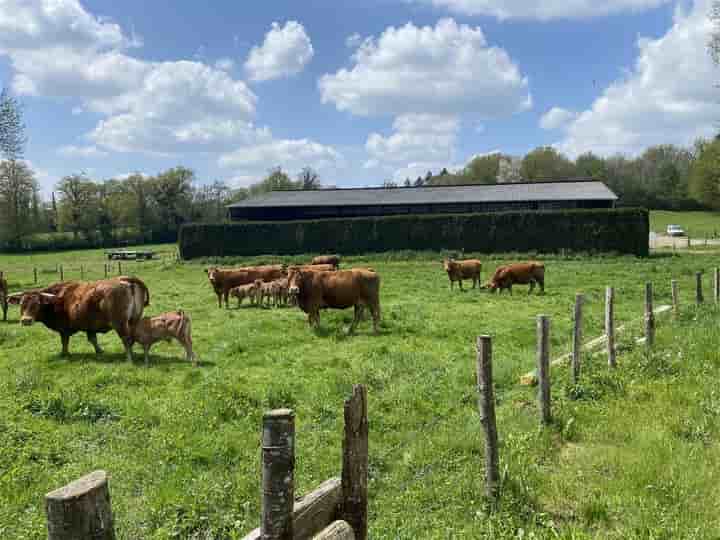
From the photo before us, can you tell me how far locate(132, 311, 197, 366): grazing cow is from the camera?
10.0 metres

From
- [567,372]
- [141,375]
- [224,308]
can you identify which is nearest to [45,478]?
[141,375]

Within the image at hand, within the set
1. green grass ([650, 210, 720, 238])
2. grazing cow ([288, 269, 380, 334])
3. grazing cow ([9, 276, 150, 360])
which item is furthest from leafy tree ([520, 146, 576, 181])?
grazing cow ([9, 276, 150, 360])

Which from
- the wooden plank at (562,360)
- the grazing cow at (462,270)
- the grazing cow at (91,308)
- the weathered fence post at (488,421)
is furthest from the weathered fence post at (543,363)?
the grazing cow at (462,270)

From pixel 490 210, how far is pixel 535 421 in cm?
3650

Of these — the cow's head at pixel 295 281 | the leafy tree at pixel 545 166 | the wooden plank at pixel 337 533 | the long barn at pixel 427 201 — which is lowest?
the wooden plank at pixel 337 533

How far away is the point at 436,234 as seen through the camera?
3812 cm

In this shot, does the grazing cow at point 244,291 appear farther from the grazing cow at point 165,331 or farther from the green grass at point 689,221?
the green grass at point 689,221

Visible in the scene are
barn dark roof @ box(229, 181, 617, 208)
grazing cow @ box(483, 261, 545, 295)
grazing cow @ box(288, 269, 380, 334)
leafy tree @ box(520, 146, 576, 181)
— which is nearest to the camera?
grazing cow @ box(288, 269, 380, 334)

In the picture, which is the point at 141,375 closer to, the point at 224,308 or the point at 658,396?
the point at 658,396

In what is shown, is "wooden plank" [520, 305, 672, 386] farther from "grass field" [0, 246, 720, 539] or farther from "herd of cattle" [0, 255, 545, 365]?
"herd of cattle" [0, 255, 545, 365]

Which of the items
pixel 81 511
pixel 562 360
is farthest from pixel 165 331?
pixel 81 511

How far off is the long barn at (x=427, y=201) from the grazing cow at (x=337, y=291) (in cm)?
2921

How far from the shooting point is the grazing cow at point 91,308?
417 inches

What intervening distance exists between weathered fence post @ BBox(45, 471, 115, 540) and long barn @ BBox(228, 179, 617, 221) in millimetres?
40852
